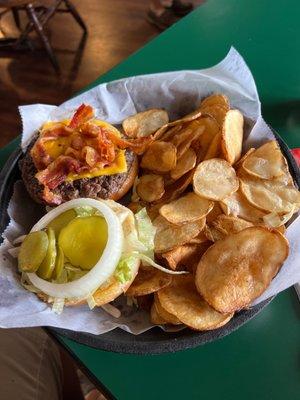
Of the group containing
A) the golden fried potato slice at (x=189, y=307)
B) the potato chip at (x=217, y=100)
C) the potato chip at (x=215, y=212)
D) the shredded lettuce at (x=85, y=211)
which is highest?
the potato chip at (x=217, y=100)

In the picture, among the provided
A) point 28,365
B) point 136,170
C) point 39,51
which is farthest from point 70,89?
point 28,365

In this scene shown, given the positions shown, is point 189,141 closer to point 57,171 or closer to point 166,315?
point 57,171

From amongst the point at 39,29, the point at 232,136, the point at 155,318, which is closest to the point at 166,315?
the point at 155,318

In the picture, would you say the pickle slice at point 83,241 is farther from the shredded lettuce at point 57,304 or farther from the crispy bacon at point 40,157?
the crispy bacon at point 40,157

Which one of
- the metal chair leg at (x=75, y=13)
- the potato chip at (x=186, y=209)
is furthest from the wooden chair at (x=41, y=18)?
the potato chip at (x=186, y=209)

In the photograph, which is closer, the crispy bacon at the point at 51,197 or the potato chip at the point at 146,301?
the potato chip at the point at 146,301

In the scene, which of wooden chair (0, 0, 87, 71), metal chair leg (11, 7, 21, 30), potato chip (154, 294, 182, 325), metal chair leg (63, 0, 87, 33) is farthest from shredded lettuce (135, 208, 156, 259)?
metal chair leg (11, 7, 21, 30)
